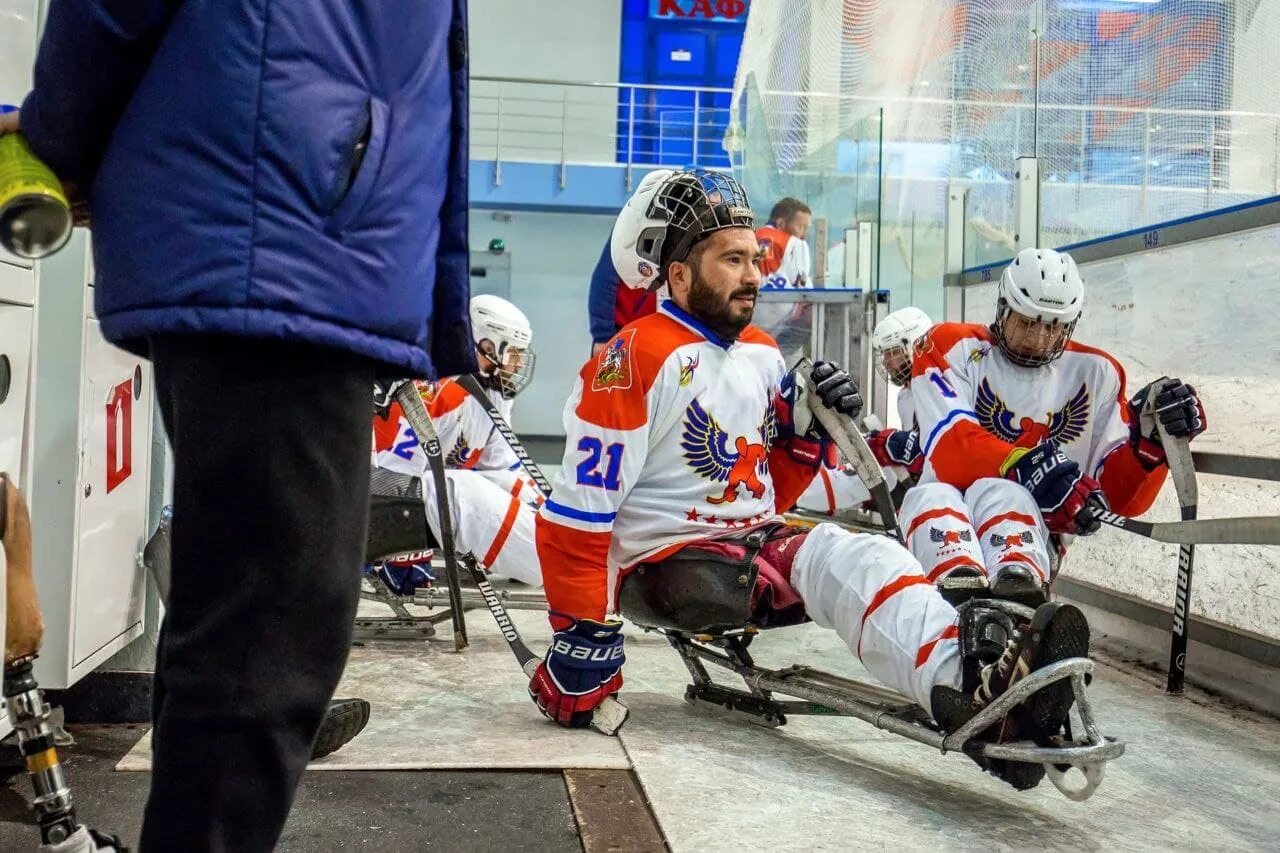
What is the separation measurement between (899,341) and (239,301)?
3.34 meters

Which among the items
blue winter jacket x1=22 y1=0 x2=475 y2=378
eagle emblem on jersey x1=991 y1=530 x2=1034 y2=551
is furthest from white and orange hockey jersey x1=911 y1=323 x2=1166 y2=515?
blue winter jacket x1=22 y1=0 x2=475 y2=378

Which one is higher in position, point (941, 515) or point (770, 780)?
point (941, 515)

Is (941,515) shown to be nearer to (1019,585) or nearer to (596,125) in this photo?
(1019,585)

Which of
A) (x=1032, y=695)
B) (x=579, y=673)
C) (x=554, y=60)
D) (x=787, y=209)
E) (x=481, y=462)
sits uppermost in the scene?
(x=554, y=60)

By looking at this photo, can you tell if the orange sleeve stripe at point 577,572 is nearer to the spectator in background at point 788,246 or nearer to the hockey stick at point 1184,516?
the hockey stick at point 1184,516

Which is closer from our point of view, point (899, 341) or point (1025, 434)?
point (1025, 434)

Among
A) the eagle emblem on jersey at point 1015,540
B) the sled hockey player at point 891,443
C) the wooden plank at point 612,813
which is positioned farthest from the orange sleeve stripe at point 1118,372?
the wooden plank at point 612,813

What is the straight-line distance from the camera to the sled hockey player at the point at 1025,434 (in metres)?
2.68

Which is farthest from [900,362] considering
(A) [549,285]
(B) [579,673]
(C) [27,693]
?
(A) [549,285]

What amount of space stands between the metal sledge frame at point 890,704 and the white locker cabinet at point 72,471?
1089mm

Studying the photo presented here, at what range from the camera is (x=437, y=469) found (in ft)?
9.23

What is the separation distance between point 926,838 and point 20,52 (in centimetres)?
171

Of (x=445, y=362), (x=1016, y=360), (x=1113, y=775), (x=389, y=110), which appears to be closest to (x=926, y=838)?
(x=1113, y=775)

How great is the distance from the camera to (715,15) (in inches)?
526
